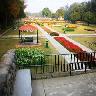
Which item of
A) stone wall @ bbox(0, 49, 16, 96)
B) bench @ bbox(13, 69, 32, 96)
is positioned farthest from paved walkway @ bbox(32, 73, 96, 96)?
stone wall @ bbox(0, 49, 16, 96)

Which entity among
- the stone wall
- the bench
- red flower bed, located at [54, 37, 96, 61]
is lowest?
red flower bed, located at [54, 37, 96, 61]

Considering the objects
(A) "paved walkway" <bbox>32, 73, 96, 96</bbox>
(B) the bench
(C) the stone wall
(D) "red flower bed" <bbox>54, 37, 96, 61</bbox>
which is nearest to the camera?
(C) the stone wall

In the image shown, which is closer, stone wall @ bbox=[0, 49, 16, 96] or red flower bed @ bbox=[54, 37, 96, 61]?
stone wall @ bbox=[0, 49, 16, 96]

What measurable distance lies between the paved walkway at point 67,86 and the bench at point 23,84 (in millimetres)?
627

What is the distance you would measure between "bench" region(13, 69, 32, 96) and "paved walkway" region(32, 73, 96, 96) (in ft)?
2.06

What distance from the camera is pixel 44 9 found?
635 ft

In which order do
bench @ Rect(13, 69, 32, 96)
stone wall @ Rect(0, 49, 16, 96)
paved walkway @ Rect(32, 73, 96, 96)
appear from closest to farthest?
stone wall @ Rect(0, 49, 16, 96), bench @ Rect(13, 69, 32, 96), paved walkway @ Rect(32, 73, 96, 96)

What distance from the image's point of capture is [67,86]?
36.7 ft

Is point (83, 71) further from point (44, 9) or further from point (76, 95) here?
point (44, 9)

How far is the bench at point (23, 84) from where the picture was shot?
8773mm

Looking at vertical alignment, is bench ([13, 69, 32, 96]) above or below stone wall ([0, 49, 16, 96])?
below

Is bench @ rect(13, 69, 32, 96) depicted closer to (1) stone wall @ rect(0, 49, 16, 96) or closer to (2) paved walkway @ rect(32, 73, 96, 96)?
(1) stone wall @ rect(0, 49, 16, 96)

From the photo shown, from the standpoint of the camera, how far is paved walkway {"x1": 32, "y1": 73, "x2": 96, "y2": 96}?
10.4 meters

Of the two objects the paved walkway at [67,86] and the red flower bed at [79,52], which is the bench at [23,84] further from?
the red flower bed at [79,52]
